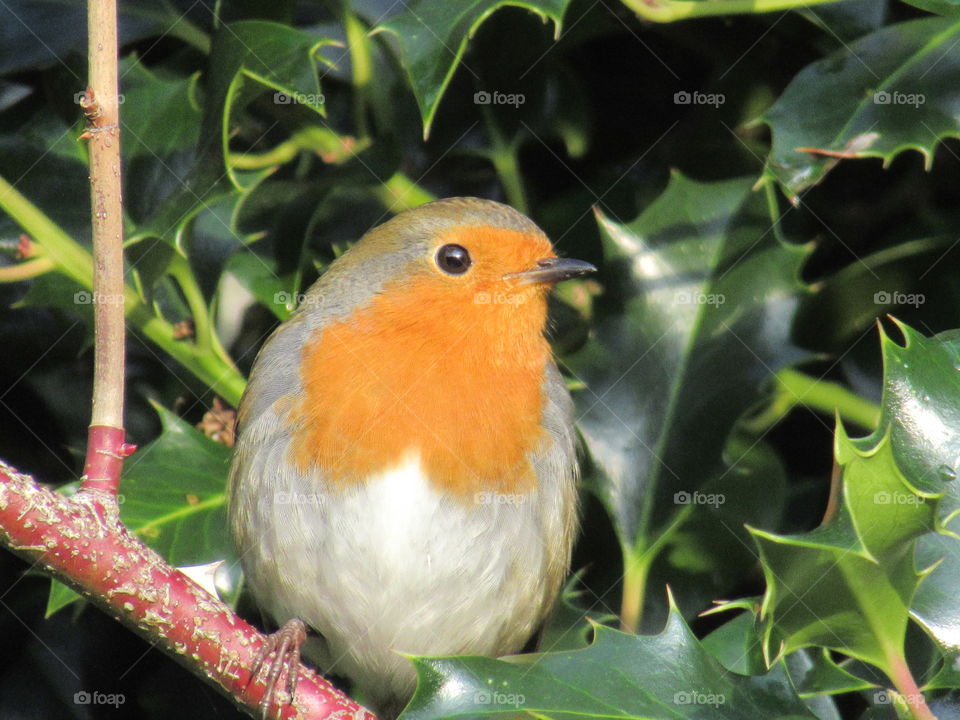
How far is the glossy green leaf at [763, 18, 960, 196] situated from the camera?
9.12 ft

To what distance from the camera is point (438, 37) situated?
104 inches

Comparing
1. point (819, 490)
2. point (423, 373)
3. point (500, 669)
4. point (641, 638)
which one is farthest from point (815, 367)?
Answer: point (500, 669)

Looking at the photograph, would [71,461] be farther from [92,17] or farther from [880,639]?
[880,639]

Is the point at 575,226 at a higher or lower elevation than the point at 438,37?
lower

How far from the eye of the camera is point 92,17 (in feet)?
6.50

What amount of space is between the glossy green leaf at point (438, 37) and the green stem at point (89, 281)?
3.65 ft

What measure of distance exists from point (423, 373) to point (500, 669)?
3.67 feet

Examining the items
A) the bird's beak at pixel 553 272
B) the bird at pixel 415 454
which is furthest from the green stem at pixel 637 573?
the bird's beak at pixel 553 272

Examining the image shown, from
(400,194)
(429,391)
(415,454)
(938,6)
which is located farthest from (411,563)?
(938,6)

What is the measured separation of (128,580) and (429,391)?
109cm

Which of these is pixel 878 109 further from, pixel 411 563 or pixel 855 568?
pixel 411 563

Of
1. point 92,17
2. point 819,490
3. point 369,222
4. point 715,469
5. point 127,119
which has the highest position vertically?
point 92,17

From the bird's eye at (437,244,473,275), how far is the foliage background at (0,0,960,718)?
1.14ft

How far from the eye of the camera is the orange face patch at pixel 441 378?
2881 mm
